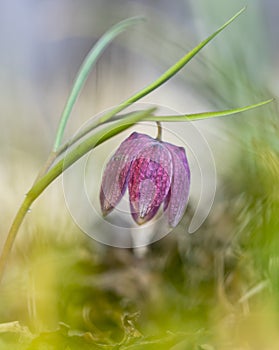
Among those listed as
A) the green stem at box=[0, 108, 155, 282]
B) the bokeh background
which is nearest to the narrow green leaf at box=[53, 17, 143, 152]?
the green stem at box=[0, 108, 155, 282]

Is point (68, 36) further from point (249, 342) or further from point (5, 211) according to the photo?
point (249, 342)

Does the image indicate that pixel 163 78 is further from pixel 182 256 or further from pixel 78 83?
pixel 182 256

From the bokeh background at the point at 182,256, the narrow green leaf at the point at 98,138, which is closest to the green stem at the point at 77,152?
the narrow green leaf at the point at 98,138

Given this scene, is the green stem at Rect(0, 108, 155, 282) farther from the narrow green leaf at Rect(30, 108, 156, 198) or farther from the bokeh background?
the bokeh background

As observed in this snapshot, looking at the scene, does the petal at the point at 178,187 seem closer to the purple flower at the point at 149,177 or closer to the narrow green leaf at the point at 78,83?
the purple flower at the point at 149,177

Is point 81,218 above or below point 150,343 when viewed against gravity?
above

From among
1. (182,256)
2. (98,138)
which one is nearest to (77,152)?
(98,138)

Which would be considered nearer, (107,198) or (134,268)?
(107,198)

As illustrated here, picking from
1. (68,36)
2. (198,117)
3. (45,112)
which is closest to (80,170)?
(198,117)
